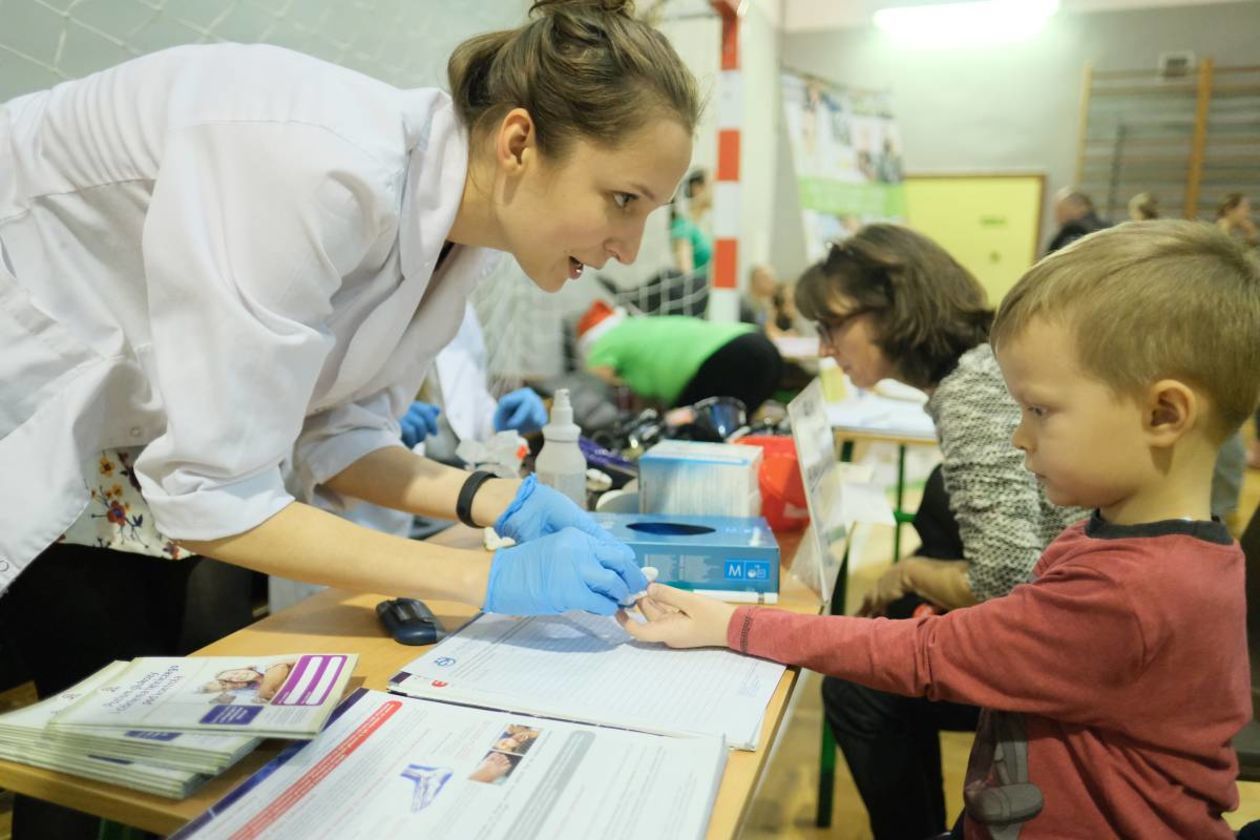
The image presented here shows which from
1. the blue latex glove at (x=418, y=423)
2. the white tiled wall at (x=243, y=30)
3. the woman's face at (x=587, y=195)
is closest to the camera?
the woman's face at (x=587, y=195)

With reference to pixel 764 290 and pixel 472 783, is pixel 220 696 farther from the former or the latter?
pixel 764 290

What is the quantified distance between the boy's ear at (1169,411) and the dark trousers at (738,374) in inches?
66.4

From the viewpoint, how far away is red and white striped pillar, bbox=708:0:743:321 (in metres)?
2.91

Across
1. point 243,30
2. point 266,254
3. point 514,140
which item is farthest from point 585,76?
point 243,30

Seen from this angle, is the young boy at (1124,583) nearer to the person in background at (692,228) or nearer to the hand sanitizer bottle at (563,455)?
the hand sanitizer bottle at (563,455)

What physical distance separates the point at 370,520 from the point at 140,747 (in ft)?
2.26

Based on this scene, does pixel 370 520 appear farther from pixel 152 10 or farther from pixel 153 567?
pixel 152 10

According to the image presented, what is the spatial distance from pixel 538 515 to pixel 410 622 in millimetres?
207

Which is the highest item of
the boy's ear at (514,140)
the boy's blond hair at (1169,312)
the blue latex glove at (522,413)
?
the boy's ear at (514,140)

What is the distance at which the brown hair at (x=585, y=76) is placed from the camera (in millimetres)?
916

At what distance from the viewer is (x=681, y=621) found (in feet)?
2.79

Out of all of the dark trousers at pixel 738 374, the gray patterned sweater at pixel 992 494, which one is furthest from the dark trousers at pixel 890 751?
the dark trousers at pixel 738 374

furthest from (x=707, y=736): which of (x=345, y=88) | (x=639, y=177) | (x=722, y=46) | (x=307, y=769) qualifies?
(x=722, y=46)

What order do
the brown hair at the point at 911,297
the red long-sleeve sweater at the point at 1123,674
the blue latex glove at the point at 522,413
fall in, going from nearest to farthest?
the red long-sleeve sweater at the point at 1123,674
the brown hair at the point at 911,297
the blue latex glove at the point at 522,413
